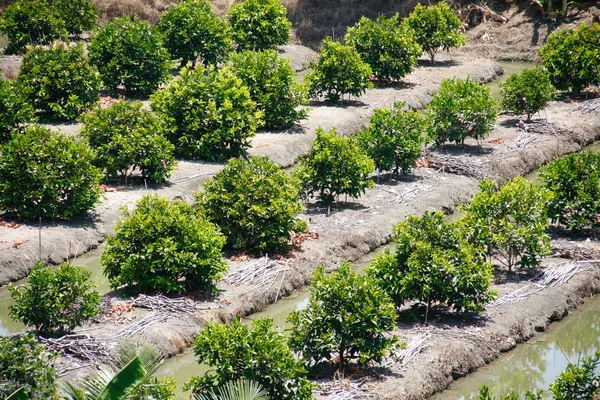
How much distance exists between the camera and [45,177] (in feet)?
51.6

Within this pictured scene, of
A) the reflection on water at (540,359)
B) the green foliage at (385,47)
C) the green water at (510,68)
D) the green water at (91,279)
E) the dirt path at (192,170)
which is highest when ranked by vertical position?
the green foliage at (385,47)

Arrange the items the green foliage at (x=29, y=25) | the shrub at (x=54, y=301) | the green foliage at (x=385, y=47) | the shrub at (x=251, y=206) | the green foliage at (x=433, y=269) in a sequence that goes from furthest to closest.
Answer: the green foliage at (x=29, y=25)
the green foliage at (x=385, y=47)
the shrub at (x=251, y=206)
the green foliage at (x=433, y=269)
the shrub at (x=54, y=301)

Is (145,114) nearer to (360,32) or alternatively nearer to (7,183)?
(7,183)

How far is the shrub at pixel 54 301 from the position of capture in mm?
11672

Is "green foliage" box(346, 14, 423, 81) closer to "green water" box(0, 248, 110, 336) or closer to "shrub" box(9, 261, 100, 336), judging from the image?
"green water" box(0, 248, 110, 336)

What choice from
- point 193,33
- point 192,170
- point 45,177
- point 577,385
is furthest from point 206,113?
point 577,385

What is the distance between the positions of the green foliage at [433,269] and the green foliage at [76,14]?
59.0 feet

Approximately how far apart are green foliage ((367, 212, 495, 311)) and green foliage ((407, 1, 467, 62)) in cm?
1473

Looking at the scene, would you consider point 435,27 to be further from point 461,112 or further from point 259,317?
point 259,317

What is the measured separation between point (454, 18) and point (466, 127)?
8.13 meters

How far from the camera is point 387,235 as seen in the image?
16297 millimetres

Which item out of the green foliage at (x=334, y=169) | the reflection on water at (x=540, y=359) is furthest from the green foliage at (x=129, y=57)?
the reflection on water at (x=540, y=359)

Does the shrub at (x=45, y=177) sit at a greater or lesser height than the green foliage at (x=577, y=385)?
greater

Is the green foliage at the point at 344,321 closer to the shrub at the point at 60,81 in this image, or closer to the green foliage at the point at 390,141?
the green foliage at the point at 390,141
